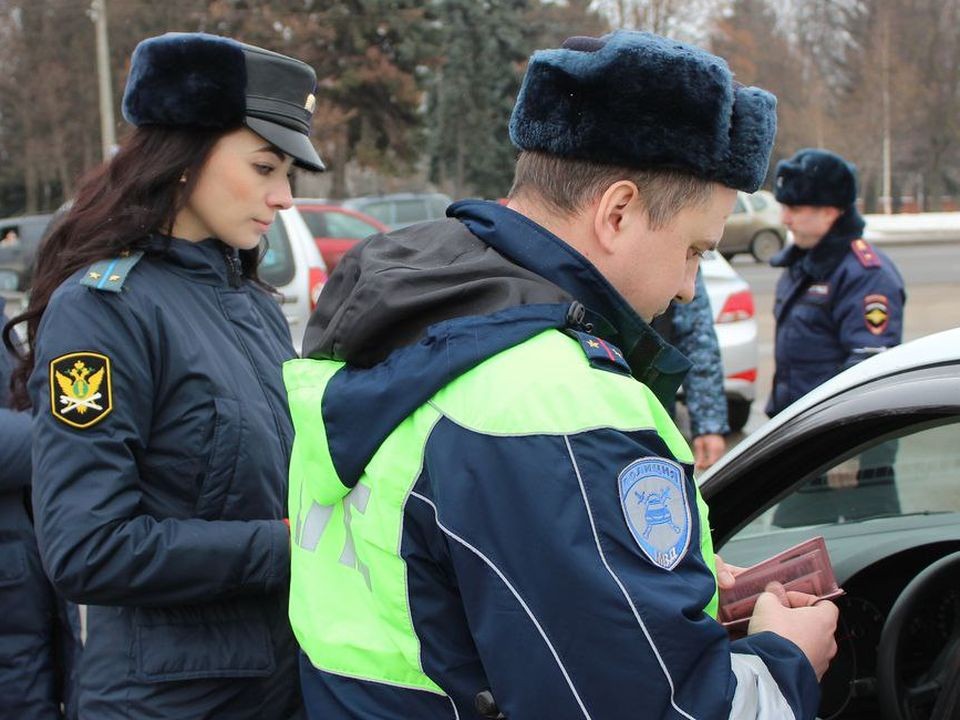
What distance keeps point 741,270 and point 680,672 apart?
19742mm

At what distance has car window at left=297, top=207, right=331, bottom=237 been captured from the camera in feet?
40.1

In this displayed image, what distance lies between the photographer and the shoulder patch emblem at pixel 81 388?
1743 mm

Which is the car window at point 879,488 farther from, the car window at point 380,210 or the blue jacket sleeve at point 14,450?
the car window at point 380,210

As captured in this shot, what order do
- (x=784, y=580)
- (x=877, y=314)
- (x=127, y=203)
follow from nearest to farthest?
(x=784, y=580), (x=127, y=203), (x=877, y=314)

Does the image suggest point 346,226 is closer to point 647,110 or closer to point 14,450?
point 14,450

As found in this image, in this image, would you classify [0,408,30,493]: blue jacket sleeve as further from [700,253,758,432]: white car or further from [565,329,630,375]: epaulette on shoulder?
[700,253,758,432]: white car

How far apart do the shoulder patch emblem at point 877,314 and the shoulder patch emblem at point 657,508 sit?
3.26 metres

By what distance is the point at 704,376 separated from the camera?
441 cm

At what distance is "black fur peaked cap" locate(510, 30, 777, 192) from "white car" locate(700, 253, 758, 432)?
6030mm

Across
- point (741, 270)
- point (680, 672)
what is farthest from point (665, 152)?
point (741, 270)

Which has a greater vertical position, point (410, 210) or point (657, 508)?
point (657, 508)

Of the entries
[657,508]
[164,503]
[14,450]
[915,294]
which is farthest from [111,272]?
[915,294]

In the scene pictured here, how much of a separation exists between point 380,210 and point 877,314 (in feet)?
50.1

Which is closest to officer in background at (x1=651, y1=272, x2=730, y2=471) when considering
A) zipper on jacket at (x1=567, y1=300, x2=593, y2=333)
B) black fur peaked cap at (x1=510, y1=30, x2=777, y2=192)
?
black fur peaked cap at (x1=510, y1=30, x2=777, y2=192)
